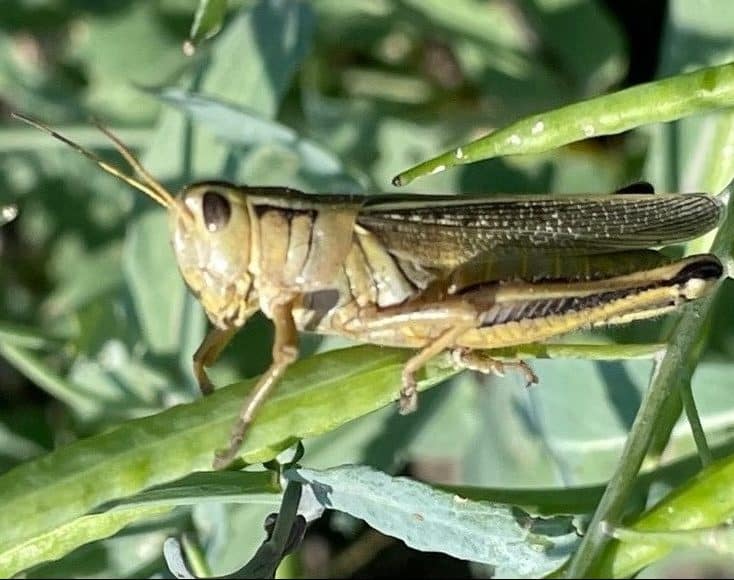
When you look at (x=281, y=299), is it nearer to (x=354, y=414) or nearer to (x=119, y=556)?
(x=354, y=414)

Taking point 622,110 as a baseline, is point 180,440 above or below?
below

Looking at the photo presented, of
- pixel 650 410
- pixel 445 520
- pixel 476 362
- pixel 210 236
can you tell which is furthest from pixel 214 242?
pixel 650 410

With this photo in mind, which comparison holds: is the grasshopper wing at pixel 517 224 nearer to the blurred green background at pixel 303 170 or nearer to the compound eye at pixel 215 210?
the compound eye at pixel 215 210

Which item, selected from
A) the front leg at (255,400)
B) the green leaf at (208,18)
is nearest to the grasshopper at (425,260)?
the front leg at (255,400)

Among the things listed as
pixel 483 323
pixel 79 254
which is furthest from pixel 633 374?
pixel 79 254

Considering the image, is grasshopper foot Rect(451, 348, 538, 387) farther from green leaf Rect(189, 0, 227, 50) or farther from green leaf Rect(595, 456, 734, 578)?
green leaf Rect(189, 0, 227, 50)

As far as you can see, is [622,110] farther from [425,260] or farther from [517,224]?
[425,260]

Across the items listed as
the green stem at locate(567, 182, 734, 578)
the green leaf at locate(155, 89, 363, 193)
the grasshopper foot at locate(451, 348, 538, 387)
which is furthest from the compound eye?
the green stem at locate(567, 182, 734, 578)
